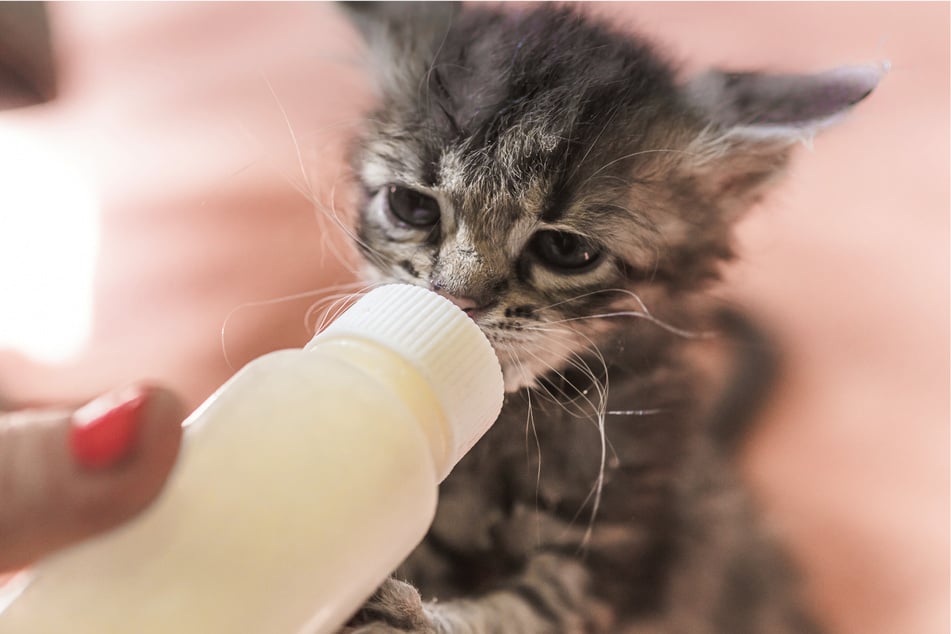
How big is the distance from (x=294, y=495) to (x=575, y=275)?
37 centimetres

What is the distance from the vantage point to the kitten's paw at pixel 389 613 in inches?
22.3

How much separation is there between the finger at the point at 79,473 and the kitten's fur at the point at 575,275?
0.78 ft

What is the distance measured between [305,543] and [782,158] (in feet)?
1.82

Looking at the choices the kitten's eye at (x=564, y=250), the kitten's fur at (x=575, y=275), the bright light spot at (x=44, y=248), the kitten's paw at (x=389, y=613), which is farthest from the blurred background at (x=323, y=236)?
the kitten's paw at (x=389, y=613)

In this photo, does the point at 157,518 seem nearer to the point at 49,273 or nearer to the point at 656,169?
the point at 656,169

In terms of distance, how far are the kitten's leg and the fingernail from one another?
0.82ft

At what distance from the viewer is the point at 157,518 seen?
0.40 meters

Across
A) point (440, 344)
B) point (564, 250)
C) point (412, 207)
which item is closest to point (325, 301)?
point (412, 207)

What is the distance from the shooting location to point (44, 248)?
0.97m

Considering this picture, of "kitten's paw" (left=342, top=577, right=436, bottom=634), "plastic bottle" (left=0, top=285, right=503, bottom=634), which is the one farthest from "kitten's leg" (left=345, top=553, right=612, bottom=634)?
"plastic bottle" (left=0, top=285, right=503, bottom=634)

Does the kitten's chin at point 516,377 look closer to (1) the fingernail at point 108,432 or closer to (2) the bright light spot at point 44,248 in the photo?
A: (1) the fingernail at point 108,432

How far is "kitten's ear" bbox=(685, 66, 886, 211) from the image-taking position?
67 cm

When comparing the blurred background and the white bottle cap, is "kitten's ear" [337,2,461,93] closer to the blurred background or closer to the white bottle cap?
the blurred background

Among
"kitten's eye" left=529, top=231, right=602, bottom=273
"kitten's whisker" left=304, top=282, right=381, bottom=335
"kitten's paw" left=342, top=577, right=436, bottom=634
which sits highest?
"kitten's eye" left=529, top=231, right=602, bottom=273
